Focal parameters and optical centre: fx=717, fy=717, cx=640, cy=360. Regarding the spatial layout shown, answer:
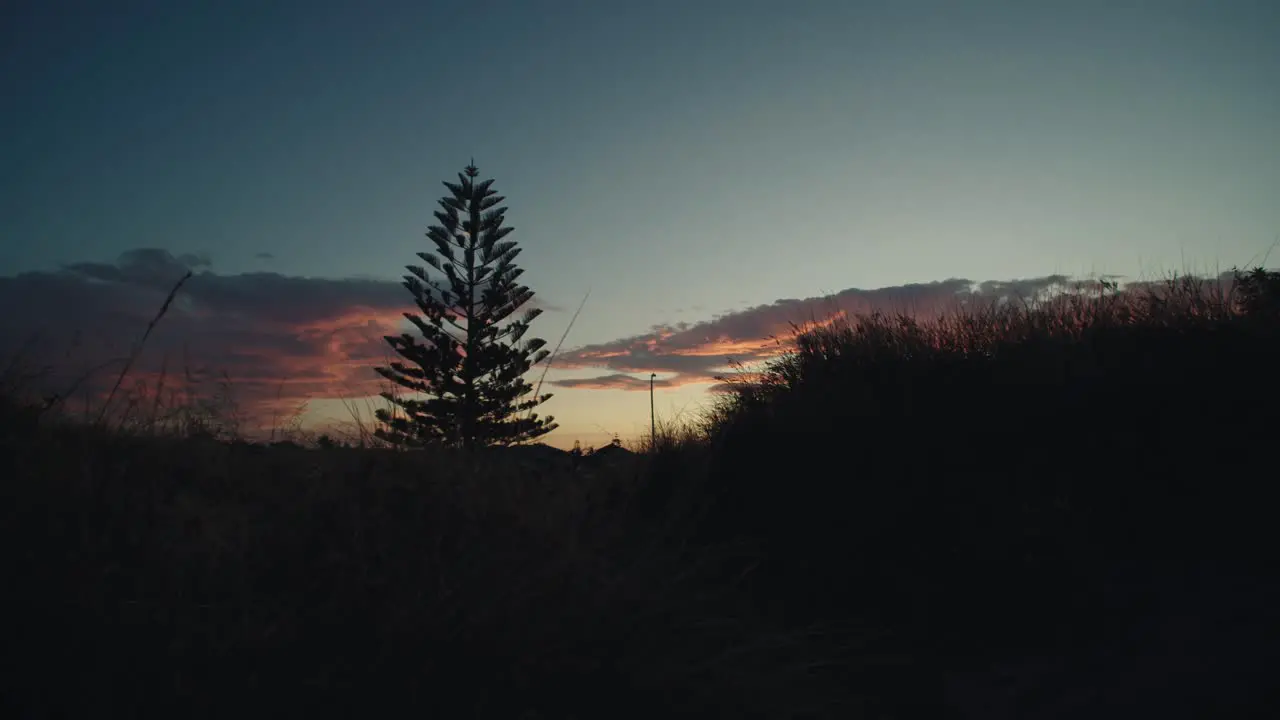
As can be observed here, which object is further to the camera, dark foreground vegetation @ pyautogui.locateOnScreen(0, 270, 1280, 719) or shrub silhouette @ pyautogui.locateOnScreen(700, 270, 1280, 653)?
shrub silhouette @ pyautogui.locateOnScreen(700, 270, 1280, 653)

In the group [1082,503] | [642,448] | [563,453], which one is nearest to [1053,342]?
[1082,503]

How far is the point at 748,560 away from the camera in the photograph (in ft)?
14.2

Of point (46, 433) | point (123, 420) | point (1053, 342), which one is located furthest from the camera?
point (1053, 342)

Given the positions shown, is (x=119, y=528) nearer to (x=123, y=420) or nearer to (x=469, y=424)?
(x=123, y=420)

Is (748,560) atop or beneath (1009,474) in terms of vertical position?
beneath

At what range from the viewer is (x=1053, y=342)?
5.50 metres

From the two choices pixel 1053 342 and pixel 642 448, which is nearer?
pixel 1053 342

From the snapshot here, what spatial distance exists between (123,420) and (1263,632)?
5616 millimetres

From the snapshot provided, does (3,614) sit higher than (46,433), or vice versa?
(46,433)

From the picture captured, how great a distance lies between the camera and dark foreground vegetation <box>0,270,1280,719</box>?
215 centimetres

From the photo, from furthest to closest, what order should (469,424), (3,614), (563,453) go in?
1. (563,453)
2. (469,424)
3. (3,614)

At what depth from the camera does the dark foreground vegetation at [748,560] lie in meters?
2.15

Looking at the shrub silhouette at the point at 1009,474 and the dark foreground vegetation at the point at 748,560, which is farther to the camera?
the shrub silhouette at the point at 1009,474

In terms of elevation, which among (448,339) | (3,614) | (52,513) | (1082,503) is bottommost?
(1082,503)
